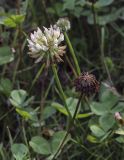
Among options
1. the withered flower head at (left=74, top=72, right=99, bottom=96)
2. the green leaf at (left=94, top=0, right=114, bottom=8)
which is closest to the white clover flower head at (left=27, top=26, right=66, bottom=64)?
the withered flower head at (left=74, top=72, right=99, bottom=96)

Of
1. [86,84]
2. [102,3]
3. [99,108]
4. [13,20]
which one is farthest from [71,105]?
[102,3]

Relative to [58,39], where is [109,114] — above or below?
below

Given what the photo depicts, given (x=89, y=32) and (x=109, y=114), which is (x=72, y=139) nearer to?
(x=109, y=114)

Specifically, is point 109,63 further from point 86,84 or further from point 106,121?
point 86,84

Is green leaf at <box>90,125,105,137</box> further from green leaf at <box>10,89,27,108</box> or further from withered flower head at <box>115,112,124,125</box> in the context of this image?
green leaf at <box>10,89,27,108</box>

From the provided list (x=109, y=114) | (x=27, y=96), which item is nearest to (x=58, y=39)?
(x=109, y=114)
